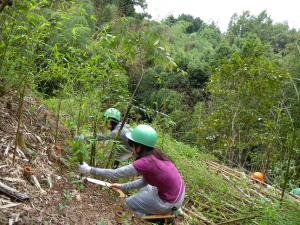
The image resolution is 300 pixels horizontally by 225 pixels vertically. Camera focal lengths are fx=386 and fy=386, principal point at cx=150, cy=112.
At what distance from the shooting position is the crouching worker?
4.13 meters

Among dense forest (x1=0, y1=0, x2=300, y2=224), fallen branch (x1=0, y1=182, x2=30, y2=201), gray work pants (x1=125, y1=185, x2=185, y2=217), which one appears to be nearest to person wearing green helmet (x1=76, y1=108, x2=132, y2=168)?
dense forest (x1=0, y1=0, x2=300, y2=224)

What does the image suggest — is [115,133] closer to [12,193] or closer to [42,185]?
[42,185]

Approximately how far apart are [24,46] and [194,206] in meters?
3.16

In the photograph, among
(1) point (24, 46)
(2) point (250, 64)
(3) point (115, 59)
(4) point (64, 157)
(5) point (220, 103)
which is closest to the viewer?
(1) point (24, 46)

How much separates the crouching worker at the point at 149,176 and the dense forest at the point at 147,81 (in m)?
0.55

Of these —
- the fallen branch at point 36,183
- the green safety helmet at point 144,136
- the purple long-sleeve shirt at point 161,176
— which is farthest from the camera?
the green safety helmet at point 144,136

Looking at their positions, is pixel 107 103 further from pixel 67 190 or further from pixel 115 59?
pixel 67 190

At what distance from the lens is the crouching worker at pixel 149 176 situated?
4133 mm

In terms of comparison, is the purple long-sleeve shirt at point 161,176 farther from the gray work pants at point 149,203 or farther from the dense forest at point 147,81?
the dense forest at point 147,81

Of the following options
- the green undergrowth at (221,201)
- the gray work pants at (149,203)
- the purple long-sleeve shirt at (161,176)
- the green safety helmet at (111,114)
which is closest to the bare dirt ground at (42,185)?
the gray work pants at (149,203)

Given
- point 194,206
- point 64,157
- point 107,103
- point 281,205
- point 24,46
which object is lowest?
point 194,206

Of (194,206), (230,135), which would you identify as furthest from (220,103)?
(194,206)

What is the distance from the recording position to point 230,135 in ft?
38.5

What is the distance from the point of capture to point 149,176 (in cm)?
417
